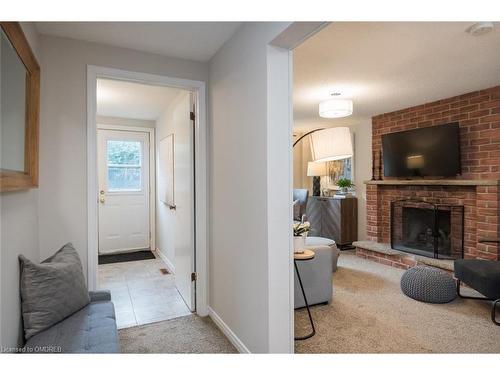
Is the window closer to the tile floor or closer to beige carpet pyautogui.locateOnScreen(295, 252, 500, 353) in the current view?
the tile floor

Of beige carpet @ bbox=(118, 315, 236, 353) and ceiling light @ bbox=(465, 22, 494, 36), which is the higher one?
ceiling light @ bbox=(465, 22, 494, 36)

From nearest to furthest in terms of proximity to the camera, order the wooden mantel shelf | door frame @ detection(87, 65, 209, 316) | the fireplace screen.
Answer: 1. door frame @ detection(87, 65, 209, 316)
2. the wooden mantel shelf
3. the fireplace screen

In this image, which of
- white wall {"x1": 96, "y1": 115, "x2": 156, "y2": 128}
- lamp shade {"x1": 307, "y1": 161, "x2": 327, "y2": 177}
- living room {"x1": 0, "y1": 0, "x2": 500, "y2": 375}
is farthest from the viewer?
lamp shade {"x1": 307, "y1": 161, "x2": 327, "y2": 177}

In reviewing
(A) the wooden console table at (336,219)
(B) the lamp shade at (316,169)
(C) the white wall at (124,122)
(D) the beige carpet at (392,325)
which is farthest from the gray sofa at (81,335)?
(B) the lamp shade at (316,169)

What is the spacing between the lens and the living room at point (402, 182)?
231 cm

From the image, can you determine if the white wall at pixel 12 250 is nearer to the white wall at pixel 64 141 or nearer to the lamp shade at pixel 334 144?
the white wall at pixel 64 141

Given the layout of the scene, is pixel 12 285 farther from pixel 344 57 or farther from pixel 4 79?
pixel 344 57

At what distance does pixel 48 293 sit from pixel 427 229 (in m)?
4.36

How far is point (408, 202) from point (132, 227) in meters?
4.37

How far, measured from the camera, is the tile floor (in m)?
2.74

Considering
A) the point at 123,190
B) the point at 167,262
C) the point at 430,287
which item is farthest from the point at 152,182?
the point at 430,287

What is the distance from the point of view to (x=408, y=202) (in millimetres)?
4422

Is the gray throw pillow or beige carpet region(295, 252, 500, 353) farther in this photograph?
beige carpet region(295, 252, 500, 353)

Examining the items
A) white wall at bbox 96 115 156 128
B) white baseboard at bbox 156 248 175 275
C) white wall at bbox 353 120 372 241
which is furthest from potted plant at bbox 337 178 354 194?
white wall at bbox 96 115 156 128
